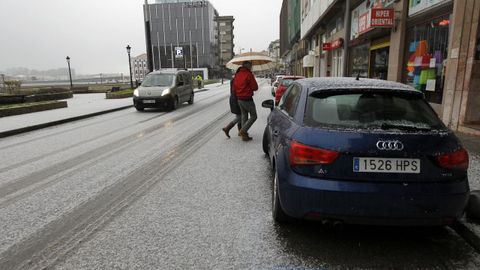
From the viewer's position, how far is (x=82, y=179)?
5.42 m

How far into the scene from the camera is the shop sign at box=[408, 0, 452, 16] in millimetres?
10675

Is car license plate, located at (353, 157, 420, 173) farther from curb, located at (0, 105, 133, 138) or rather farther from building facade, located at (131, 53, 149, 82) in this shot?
building facade, located at (131, 53, 149, 82)

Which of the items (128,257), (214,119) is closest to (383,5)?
(214,119)

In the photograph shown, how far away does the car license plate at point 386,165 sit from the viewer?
2881 mm

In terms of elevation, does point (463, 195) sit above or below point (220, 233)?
above

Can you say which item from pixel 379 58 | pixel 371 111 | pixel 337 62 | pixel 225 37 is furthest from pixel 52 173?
pixel 225 37

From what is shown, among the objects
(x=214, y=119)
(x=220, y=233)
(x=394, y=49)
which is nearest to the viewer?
(x=220, y=233)

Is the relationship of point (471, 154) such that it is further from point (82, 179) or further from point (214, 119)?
point (214, 119)

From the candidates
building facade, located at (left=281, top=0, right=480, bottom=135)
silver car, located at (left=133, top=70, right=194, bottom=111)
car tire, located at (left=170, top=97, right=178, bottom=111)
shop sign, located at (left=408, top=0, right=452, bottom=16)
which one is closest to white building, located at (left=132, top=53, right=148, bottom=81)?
silver car, located at (left=133, top=70, right=194, bottom=111)

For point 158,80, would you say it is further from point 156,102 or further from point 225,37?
point 225,37

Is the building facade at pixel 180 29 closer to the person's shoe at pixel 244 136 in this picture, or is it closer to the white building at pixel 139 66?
the white building at pixel 139 66

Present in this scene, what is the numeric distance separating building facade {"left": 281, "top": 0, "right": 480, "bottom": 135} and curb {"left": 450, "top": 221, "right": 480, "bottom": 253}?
2.19 meters

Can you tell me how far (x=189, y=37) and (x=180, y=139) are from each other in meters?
97.9

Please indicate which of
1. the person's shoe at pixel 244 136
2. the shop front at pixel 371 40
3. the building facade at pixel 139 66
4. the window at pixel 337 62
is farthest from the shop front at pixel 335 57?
the building facade at pixel 139 66
